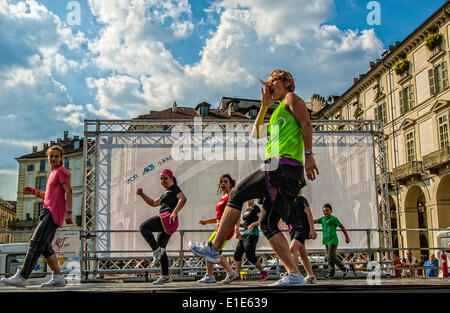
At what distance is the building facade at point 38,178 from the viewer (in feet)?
239

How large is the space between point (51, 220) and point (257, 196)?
8.79ft

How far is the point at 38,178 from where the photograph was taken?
76250 mm

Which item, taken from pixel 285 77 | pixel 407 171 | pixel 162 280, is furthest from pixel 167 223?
pixel 407 171

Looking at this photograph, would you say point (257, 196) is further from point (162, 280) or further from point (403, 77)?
A: point (403, 77)

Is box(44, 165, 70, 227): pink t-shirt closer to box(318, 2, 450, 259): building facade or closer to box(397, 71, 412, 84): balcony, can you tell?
box(318, 2, 450, 259): building facade

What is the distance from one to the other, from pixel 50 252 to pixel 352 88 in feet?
135

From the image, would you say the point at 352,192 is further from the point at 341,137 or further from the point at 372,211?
the point at 341,137

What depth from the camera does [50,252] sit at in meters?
6.03

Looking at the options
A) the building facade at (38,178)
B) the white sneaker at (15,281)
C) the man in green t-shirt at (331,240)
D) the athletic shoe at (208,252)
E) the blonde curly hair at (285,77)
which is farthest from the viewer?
the building facade at (38,178)

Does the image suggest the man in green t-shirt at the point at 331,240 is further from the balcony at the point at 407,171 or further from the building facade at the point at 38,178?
the building facade at the point at 38,178

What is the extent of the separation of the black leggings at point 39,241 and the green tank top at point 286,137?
2833 millimetres

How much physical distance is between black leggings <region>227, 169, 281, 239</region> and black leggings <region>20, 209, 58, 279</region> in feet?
8.00
